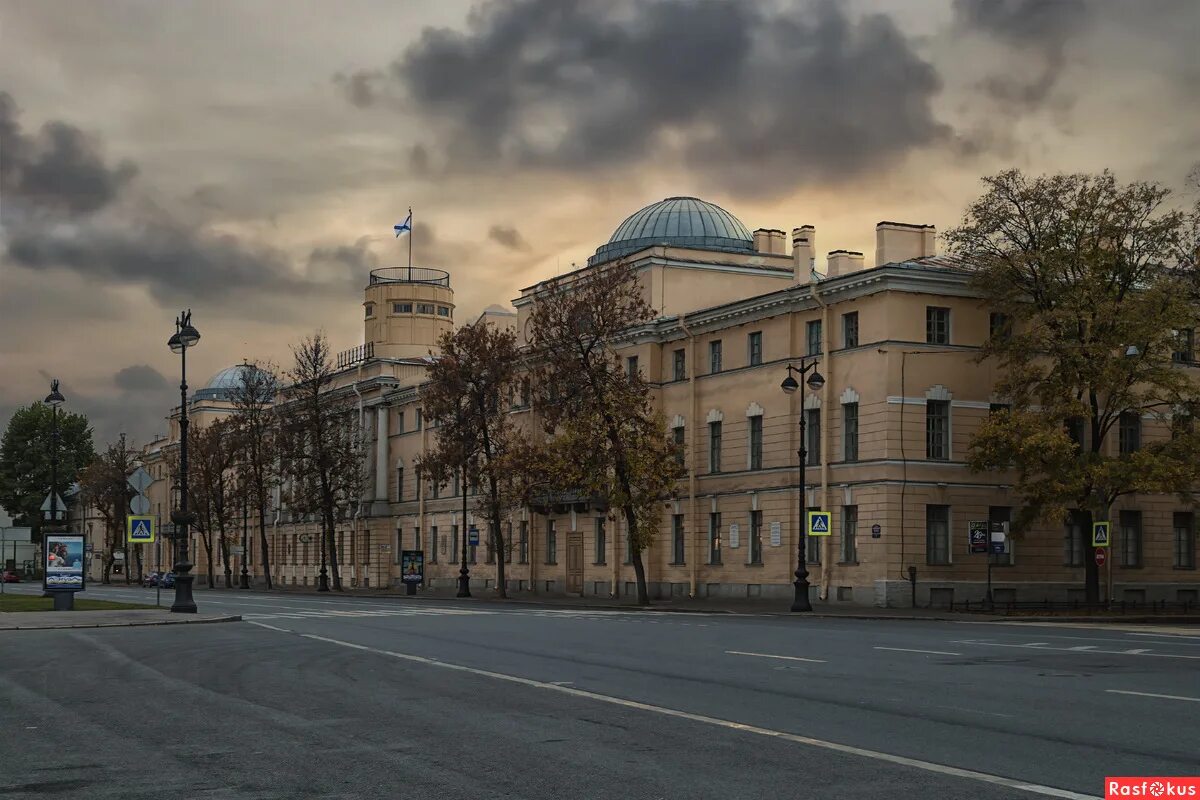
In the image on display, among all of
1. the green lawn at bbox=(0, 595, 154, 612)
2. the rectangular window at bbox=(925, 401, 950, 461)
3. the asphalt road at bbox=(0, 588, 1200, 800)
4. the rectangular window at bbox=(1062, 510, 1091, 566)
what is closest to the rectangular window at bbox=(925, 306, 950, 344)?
the rectangular window at bbox=(925, 401, 950, 461)

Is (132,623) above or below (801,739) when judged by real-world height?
below

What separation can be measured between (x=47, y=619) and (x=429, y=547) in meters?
51.4

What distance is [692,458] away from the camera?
61469 millimetres

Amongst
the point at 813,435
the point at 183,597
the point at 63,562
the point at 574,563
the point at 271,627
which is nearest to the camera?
the point at 271,627

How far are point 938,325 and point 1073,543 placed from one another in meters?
9.44

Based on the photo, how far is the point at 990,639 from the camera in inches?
1091

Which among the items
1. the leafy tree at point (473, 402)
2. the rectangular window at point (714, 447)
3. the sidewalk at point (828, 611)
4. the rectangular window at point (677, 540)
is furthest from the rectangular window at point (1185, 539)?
the leafy tree at point (473, 402)

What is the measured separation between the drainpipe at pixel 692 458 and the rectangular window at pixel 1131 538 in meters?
16.5

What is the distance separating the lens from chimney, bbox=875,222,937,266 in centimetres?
5441

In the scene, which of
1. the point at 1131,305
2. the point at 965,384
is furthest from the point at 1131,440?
the point at 1131,305

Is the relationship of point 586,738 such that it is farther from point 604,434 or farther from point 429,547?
point 429,547
